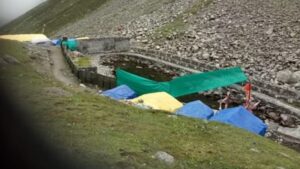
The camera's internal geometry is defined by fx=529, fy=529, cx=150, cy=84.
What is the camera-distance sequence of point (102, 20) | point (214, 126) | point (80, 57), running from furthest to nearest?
1. point (102, 20)
2. point (80, 57)
3. point (214, 126)

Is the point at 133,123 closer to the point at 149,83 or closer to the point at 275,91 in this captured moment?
the point at 149,83

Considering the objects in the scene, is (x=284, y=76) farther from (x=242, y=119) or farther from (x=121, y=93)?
(x=242, y=119)

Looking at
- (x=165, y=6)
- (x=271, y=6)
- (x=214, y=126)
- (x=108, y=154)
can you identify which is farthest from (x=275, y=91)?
(x=165, y=6)

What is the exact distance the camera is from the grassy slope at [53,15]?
135 metres

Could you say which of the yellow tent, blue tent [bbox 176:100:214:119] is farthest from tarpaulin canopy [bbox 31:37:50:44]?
blue tent [bbox 176:100:214:119]

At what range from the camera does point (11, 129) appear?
46.5 ft

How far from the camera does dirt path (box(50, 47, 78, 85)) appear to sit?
39.1 m

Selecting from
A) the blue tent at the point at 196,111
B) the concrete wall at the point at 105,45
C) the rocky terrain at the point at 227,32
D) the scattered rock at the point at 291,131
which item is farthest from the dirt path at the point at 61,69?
the scattered rock at the point at 291,131

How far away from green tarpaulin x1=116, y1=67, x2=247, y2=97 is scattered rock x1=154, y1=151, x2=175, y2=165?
1920cm

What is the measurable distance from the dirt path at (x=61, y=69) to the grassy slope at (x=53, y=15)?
7152 cm

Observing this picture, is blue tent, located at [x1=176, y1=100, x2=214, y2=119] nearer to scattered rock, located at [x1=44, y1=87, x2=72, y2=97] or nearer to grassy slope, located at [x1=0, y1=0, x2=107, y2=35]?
scattered rock, located at [x1=44, y1=87, x2=72, y2=97]

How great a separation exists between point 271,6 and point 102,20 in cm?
3289

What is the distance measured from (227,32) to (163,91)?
24963 mm

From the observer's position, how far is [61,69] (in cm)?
4366
